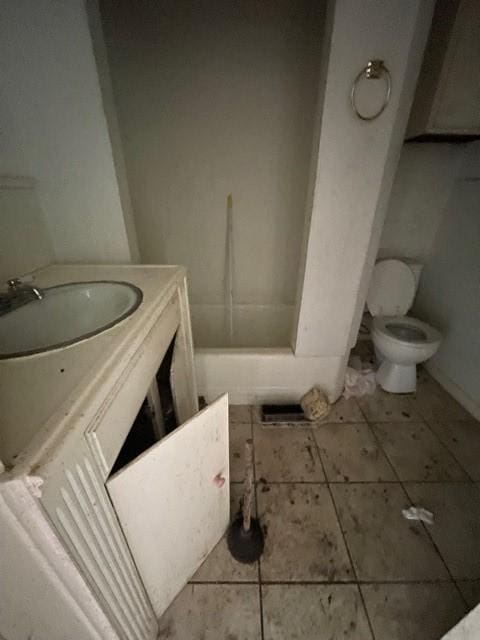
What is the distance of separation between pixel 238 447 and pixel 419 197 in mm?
1943

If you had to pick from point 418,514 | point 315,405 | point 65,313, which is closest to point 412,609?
point 418,514

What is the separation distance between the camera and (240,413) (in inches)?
61.4

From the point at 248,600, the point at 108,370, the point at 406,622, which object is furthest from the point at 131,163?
the point at 406,622

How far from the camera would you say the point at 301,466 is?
125cm

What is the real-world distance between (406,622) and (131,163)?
7.88 feet

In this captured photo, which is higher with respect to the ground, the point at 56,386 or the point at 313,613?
the point at 56,386

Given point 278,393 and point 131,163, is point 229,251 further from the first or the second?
point 278,393

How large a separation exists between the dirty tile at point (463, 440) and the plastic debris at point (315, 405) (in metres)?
0.61

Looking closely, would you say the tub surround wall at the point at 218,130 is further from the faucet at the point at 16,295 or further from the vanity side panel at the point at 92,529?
the vanity side panel at the point at 92,529

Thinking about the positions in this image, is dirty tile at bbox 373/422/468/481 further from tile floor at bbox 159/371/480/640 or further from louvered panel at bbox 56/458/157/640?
louvered panel at bbox 56/458/157/640

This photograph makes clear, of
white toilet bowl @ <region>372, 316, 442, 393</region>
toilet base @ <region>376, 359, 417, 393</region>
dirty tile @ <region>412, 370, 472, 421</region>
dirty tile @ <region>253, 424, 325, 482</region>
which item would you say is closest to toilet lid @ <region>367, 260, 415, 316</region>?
white toilet bowl @ <region>372, 316, 442, 393</region>

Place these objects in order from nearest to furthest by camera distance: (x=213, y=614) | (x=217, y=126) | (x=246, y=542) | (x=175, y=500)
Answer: (x=175, y=500), (x=213, y=614), (x=246, y=542), (x=217, y=126)

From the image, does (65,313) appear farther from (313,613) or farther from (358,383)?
(358,383)

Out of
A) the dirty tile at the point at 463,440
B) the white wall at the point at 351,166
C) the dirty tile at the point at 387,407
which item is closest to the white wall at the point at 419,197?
the white wall at the point at 351,166
